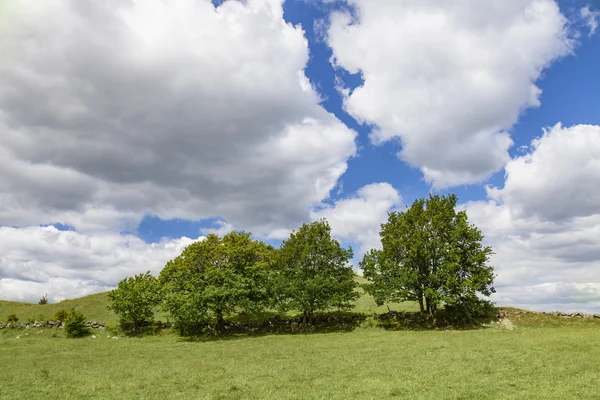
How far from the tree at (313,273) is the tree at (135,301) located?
19.4 m

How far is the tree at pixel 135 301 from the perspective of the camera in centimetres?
5822

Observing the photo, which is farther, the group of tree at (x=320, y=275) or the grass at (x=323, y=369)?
the group of tree at (x=320, y=275)

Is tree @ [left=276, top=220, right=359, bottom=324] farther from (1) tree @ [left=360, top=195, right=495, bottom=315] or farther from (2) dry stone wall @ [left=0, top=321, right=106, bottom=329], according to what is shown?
(2) dry stone wall @ [left=0, top=321, right=106, bottom=329]

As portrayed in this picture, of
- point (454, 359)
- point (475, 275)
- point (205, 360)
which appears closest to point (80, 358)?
point (205, 360)

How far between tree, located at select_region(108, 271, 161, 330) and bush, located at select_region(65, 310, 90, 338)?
4.31 meters

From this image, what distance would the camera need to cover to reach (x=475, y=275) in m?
52.1

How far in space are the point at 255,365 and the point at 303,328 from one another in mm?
26979

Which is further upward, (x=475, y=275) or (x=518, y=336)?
(x=475, y=275)

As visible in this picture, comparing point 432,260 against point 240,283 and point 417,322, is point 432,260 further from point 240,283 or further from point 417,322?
point 240,283

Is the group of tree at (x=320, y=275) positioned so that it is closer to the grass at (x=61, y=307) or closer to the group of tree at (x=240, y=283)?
the group of tree at (x=240, y=283)

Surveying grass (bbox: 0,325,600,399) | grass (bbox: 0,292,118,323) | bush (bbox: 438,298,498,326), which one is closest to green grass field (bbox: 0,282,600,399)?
grass (bbox: 0,325,600,399)

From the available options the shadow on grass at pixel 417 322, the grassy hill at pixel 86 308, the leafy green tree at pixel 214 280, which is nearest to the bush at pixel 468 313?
the shadow on grass at pixel 417 322

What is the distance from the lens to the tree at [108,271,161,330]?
191ft

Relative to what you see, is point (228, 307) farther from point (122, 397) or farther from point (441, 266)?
point (122, 397)
